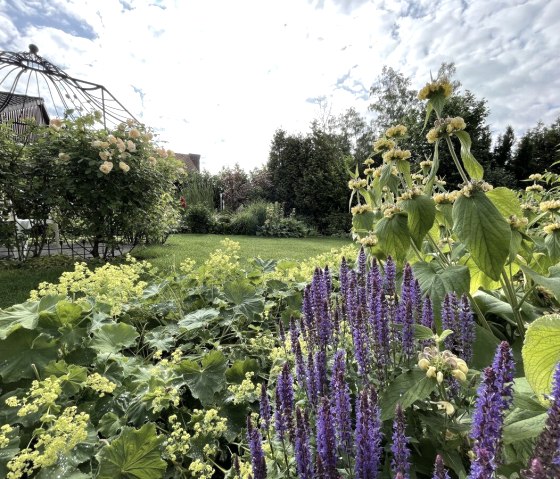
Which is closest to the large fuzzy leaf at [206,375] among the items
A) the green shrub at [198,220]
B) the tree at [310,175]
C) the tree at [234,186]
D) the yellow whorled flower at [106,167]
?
the yellow whorled flower at [106,167]

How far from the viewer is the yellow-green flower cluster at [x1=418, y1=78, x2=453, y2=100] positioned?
142 centimetres

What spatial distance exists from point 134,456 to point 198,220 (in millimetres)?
12986

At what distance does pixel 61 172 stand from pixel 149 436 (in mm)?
4231

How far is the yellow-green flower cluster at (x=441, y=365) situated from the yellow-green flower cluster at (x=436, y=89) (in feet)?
3.61

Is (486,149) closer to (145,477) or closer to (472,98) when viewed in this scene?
(472,98)

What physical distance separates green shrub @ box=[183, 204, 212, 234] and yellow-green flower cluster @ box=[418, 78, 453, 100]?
497 inches

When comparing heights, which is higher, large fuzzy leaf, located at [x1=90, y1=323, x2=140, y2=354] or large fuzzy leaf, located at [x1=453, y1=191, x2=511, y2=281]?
large fuzzy leaf, located at [x1=453, y1=191, x2=511, y2=281]

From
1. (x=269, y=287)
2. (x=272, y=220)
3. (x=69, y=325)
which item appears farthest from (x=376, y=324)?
(x=272, y=220)

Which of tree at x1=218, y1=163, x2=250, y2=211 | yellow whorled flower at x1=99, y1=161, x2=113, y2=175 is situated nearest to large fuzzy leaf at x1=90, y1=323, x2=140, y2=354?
yellow whorled flower at x1=99, y1=161, x2=113, y2=175

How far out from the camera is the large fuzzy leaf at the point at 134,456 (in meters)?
1.11

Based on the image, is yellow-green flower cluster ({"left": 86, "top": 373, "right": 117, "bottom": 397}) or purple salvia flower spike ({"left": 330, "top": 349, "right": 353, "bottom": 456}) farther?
yellow-green flower cluster ({"left": 86, "top": 373, "right": 117, "bottom": 397})

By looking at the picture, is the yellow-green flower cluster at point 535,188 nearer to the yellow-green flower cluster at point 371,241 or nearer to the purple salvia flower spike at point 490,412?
the yellow-green flower cluster at point 371,241

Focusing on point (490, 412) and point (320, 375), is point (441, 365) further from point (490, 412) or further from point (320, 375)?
point (320, 375)

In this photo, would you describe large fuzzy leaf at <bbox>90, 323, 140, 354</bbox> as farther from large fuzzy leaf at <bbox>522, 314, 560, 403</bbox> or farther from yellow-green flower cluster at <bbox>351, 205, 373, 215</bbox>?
large fuzzy leaf at <bbox>522, 314, 560, 403</bbox>
